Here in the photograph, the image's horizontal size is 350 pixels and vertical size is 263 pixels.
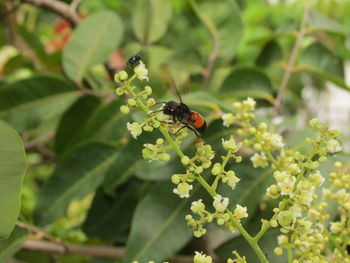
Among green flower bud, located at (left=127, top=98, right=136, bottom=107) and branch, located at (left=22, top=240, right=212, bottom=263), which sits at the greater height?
green flower bud, located at (left=127, top=98, right=136, bottom=107)

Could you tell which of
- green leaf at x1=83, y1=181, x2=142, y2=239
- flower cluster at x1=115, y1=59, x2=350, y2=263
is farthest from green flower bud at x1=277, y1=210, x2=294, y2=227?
green leaf at x1=83, y1=181, x2=142, y2=239

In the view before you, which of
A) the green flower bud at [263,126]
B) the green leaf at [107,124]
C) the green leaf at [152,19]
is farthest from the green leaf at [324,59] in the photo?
the green flower bud at [263,126]

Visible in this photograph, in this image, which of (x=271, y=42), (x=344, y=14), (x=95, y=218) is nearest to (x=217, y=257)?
(x=95, y=218)

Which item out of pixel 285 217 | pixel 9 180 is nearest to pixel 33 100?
pixel 9 180

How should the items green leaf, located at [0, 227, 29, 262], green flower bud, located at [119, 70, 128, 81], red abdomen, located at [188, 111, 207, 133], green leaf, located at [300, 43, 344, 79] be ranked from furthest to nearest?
green leaf, located at [300, 43, 344, 79], green leaf, located at [0, 227, 29, 262], red abdomen, located at [188, 111, 207, 133], green flower bud, located at [119, 70, 128, 81]

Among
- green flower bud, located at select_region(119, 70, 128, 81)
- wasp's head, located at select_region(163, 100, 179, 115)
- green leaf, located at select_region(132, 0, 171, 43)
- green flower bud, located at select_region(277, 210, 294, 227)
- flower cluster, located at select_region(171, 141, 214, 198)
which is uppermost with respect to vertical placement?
green flower bud, located at select_region(119, 70, 128, 81)

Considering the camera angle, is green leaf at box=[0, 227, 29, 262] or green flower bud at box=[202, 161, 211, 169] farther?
green leaf at box=[0, 227, 29, 262]

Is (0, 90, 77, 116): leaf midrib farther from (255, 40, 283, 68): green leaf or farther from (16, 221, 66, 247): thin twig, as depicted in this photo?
(255, 40, 283, 68): green leaf

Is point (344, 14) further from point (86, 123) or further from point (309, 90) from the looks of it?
point (86, 123)

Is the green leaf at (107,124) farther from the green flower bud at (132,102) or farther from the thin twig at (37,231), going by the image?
the green flower bud at (132,102)
